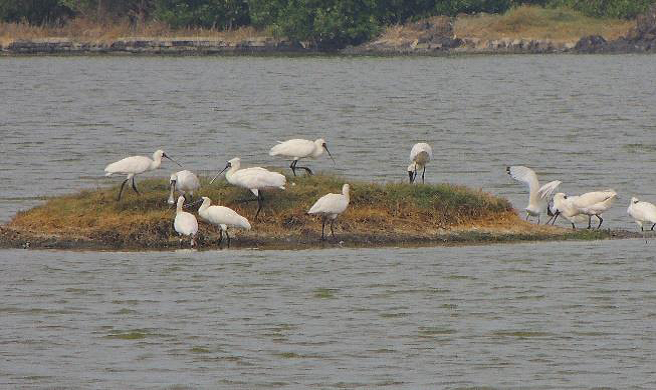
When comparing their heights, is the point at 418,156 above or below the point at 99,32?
above

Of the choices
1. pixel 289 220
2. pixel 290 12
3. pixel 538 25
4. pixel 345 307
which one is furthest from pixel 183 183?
pixel 538 25

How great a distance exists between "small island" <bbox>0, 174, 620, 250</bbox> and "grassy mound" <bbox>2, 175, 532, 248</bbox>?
1cm

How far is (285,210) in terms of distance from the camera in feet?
73.6

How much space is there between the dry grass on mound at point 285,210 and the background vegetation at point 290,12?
70.6m

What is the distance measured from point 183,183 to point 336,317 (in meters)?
4.26

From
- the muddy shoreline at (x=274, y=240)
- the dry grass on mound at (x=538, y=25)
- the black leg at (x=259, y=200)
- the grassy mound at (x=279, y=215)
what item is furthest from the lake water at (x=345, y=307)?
the dry grass on mound at (x=538, y=25)

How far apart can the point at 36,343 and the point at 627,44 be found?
81.4 meters

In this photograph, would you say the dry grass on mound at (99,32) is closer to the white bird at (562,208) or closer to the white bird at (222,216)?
the white bird at (562,208)

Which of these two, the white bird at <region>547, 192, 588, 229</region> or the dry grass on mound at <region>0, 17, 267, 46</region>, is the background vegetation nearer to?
the dry grass on mound at <region>0, 17, 267, 46</region>

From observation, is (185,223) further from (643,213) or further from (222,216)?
(643,213)

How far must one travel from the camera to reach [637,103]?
62.8m

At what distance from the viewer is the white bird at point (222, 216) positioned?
21.2 m

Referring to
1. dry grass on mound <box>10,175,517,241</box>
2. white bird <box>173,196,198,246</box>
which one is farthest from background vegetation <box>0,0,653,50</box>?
white bird <box>173,196,198,246</box>

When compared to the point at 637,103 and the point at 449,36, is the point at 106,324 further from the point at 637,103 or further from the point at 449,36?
the point at 449,36
